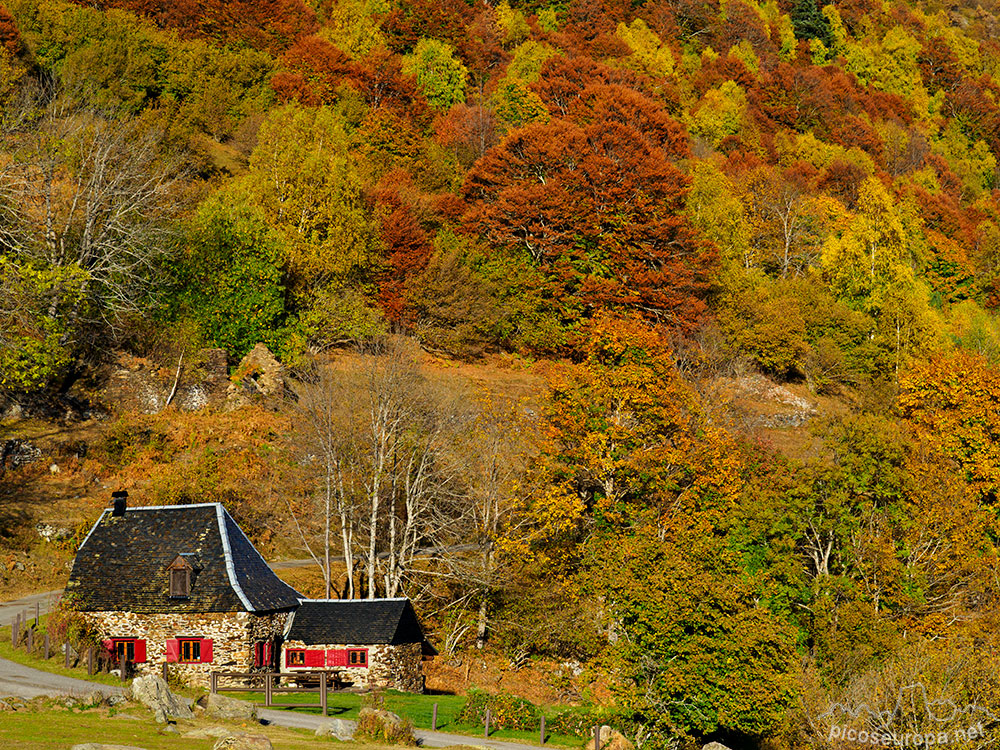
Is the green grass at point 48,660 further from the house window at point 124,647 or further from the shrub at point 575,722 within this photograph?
the shrub at point 575,722

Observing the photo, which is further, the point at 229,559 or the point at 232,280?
the point at 232,280

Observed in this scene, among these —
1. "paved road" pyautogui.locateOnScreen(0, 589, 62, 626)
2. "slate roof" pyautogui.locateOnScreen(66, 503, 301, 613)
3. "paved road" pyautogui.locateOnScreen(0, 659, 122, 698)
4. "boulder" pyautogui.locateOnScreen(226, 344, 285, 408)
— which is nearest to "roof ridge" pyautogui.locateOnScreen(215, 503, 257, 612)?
"slate roof" pyautogui.locateOnScreen(66, 503, 301, 613)

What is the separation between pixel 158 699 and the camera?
29359mm

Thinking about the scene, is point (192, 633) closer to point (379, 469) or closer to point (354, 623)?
point (354, 623)

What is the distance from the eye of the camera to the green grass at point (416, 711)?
3462cm

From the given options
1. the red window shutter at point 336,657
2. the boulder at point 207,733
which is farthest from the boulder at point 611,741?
the boulder at point 207,733

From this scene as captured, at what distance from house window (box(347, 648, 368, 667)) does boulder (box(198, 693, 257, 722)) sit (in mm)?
7963

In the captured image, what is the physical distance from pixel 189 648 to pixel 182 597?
1.89 m

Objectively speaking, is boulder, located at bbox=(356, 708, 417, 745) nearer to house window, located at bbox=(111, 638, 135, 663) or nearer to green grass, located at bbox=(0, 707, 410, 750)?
green grass, located at bbox=(0, 707, 410, 750)

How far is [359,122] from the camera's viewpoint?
86.6 metres

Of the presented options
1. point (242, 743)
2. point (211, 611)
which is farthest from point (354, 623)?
point (242, 743)

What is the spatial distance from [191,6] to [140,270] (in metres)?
44.8

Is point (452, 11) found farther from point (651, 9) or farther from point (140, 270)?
point (140, 270)

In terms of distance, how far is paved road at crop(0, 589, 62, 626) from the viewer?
4078cm
